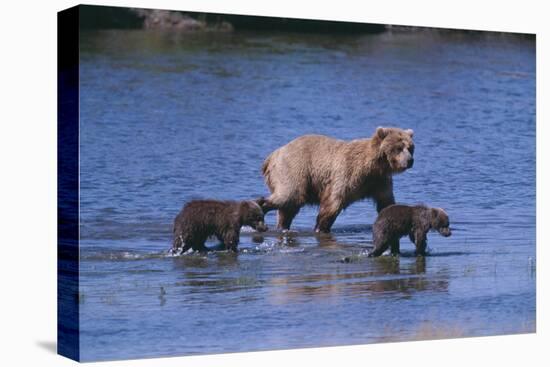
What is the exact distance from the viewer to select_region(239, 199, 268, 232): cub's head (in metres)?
14.0

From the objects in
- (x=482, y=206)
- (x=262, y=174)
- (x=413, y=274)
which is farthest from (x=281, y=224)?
(x=482, y=206)

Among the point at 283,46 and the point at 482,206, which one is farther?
the point at 482,206

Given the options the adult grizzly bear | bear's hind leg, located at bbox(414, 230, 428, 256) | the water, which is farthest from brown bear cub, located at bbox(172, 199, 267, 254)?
bear's hind leg, located at bbox(414, 230, 428, 256)

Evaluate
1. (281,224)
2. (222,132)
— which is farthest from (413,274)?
(222,132)

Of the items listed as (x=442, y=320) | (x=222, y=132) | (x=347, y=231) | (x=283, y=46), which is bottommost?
(x=442, y=320)

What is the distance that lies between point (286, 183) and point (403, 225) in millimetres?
1369

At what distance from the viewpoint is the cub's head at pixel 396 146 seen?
1483 cm

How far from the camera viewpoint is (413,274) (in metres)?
14.7

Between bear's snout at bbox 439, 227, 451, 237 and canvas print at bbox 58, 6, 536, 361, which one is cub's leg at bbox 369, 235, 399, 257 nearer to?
canvas print at bbox 58, 6, 536, 361

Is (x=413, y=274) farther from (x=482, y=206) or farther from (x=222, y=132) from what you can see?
(x=222, y=132)

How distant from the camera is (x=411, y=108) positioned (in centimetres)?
1513

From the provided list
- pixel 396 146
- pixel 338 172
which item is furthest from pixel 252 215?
pixel 396 146

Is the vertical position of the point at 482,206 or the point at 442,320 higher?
the point at 482,206

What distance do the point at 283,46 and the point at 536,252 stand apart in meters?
3.90
